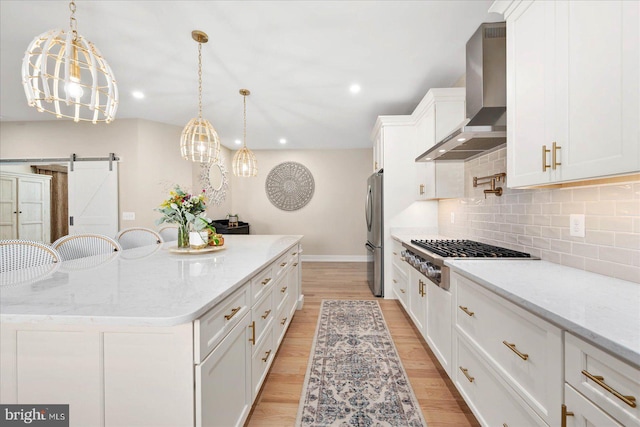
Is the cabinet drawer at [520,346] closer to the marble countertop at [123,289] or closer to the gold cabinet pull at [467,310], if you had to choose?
the gold cabinet pull at [467,310]

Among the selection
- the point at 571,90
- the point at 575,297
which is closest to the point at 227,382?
the point at 575,297

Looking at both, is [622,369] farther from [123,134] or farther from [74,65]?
[123,134]

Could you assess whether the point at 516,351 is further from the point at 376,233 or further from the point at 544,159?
the point at 376,233

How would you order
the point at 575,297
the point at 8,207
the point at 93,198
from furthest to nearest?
the point at 8,207, the point at 93,198, the point at 575,297

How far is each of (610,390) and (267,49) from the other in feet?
9.38

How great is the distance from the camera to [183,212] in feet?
6.39

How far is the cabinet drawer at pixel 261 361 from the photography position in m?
1.47

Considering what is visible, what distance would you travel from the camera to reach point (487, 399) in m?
1.24

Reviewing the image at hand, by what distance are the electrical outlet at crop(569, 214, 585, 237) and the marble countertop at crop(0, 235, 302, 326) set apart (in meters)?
1.71

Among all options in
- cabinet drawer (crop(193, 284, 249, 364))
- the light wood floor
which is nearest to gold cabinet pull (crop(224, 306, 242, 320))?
cabinet drawer (crop(193, 284, 249, 364))

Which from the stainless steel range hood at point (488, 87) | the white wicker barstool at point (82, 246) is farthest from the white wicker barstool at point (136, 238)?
the stainless steel range hood at point (488, 87)

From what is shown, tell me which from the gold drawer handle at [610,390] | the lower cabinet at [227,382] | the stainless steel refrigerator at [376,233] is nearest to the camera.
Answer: the gold drawer handle at [610,390]

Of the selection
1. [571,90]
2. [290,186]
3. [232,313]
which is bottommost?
[232,313]

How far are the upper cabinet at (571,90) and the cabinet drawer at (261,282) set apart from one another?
153cm
